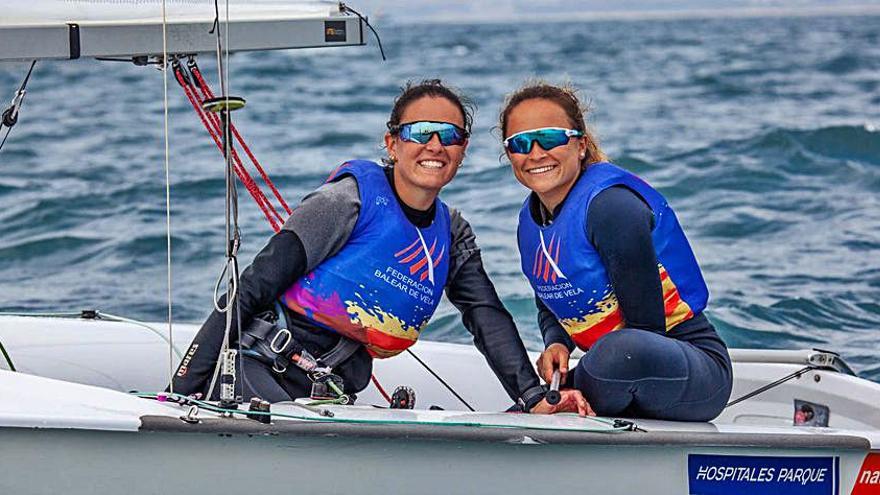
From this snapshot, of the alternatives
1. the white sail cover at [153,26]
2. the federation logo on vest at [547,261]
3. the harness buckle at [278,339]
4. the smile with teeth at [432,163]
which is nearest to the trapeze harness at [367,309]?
the harness buckle at [278,339]

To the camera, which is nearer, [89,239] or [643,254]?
[643,254]

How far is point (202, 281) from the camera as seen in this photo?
6426mm

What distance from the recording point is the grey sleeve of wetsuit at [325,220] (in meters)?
2.86

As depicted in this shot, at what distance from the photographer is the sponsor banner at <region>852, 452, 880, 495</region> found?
2.73m

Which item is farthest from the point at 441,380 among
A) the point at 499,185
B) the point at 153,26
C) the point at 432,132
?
the point at 499,185

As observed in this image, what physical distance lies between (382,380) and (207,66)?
2178 centimetres

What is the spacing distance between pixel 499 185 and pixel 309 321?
239 inches

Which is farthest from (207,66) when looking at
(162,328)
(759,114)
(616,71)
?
(162,328)

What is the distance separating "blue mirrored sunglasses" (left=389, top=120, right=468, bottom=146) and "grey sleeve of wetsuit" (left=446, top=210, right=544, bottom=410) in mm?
269

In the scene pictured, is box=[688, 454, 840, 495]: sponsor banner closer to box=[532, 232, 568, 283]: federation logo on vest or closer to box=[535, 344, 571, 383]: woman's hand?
box=[535, 344, 571, 383]: woman's hand

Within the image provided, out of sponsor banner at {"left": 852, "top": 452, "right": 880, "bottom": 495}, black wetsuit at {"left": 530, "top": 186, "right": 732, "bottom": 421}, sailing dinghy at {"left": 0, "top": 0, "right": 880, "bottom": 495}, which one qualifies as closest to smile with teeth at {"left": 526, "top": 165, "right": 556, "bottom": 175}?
black wetsuit at {"left": 530, "top": 186, "right": 732, "bottom": 421}

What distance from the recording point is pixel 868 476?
8.97ft

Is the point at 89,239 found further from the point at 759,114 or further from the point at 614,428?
the point at 759,114

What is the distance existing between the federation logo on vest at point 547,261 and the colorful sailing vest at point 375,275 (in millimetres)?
215
